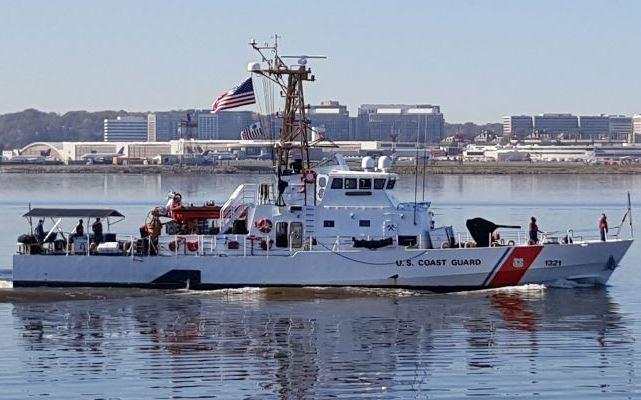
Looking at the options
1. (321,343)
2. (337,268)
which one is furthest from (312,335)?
(337,268)

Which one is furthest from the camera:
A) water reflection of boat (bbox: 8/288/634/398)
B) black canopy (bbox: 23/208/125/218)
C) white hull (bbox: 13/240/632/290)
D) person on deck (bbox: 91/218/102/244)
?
person on deck (bbox: 91/218/102/244)

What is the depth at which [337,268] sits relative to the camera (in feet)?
133

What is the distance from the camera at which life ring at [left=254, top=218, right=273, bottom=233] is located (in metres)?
41.0

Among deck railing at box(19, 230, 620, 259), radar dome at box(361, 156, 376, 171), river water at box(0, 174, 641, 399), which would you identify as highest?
radar dome at box(361, 156, 376, 171)

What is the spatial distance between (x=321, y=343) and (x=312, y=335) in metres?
Result: 1.24

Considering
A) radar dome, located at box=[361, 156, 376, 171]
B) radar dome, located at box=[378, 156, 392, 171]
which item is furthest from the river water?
radar dome, located at box=[361, 156, 376, 171]

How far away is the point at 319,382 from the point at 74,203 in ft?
239

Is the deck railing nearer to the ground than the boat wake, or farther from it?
farther from it

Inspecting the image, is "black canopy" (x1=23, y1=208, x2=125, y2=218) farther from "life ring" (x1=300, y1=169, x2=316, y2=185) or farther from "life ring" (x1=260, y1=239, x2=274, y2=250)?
"life ring" (x1=300, y1=169, x2=316, y2=185)

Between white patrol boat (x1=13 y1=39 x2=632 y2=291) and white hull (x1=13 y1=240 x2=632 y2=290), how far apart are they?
0.03 metres

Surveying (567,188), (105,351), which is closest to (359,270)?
(105,351)

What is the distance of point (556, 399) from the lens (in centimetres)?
2639

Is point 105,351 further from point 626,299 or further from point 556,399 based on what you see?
point 626,299

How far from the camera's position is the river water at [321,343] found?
27562 millimetres
